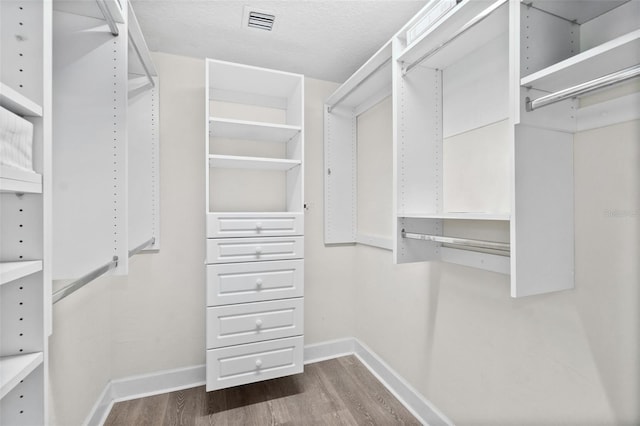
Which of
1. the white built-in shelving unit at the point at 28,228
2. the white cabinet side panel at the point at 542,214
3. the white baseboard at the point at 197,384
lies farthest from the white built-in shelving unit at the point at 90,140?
the white cabinet side panel at the point at 542,214

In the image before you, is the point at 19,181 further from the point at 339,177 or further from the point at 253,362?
the point at 339,177

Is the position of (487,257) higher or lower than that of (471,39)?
lower

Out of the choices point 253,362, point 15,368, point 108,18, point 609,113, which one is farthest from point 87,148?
point 609,113

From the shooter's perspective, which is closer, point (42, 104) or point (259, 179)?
point (42, 104)

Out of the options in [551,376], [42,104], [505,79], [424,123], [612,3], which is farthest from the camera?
[424,123]

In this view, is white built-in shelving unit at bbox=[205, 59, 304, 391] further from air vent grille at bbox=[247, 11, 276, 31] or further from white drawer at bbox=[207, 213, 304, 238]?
air vent grille at bbox=[247, 11, 276, 31]

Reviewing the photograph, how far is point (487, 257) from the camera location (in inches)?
53.5

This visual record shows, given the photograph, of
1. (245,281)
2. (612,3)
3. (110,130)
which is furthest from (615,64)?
(245,281)

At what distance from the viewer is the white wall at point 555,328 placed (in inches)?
37.7

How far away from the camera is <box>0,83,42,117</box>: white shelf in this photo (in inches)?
23.8

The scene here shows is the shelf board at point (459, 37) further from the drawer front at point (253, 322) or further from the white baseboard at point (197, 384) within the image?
the white baseboard at point (197, 384)

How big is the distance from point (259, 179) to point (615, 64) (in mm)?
1980

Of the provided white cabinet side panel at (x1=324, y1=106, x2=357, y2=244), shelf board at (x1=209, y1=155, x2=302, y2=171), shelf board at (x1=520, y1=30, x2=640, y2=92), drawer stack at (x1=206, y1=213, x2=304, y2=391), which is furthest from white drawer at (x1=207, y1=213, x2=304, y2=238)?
shelf board at (x1=520, y1=30, x2=640, y2=92)

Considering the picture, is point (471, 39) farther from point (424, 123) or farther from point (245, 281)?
point (245, 281)
